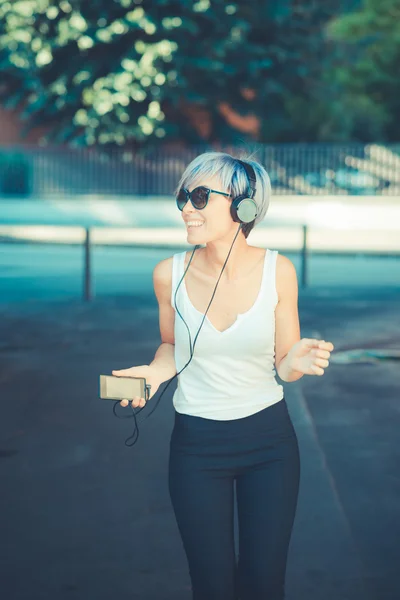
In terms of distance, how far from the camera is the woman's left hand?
324 cm

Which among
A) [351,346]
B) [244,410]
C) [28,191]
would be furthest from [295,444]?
[28,191]

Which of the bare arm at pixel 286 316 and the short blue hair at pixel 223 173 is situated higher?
the short blue hair at pixel 223 173

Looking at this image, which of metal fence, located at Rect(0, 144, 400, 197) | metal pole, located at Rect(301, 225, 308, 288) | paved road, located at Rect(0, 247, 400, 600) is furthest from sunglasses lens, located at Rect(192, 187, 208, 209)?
metal fence, located at Rect(0, 144, 400, 197)

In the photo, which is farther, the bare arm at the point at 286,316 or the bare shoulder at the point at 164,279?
the bare shoulder at the point at 164,279

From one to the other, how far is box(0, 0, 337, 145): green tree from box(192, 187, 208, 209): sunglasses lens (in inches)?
1228

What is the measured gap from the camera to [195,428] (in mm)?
3303

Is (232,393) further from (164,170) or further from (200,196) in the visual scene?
(164,170)

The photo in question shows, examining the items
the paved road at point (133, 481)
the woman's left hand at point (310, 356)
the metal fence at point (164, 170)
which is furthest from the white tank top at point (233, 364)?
the metal fence at point (164, 170)

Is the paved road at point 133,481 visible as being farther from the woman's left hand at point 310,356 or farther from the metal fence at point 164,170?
the metal fence at point 164,170

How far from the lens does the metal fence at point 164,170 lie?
3112cm

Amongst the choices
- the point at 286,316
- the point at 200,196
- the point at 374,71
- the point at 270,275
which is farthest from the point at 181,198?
the point at 374,71

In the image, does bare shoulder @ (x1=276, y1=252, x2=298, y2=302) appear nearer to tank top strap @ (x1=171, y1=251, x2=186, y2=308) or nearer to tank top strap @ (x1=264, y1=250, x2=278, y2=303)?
tank top strap @ (x1=264, y1=250, x2=278, y2=303)

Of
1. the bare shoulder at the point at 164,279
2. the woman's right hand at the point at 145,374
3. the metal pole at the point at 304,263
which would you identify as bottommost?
the metal pole at the point at 304,263

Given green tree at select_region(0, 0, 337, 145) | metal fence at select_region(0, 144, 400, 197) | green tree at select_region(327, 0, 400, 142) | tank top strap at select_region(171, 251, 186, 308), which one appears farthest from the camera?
green tree at select_region(327, 0, 400, 142)
